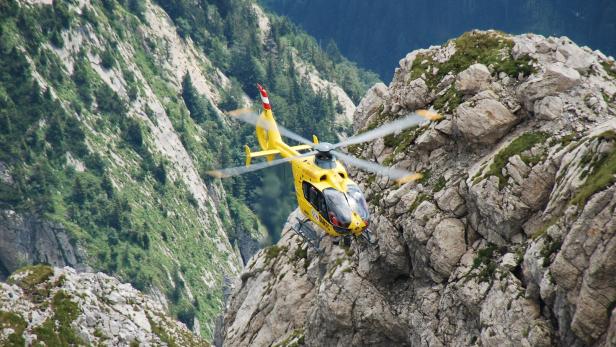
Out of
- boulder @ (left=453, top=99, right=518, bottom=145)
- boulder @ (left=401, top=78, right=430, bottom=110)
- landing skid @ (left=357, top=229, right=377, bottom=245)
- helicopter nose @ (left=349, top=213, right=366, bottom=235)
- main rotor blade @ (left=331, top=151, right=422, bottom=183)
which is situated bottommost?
helicopter nose @ (left=349, top=213, right=366, bottom=235)

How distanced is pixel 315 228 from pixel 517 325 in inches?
875

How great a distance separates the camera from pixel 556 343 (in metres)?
40.3

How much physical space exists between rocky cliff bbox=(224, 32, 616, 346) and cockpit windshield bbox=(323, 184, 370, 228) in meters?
3.17

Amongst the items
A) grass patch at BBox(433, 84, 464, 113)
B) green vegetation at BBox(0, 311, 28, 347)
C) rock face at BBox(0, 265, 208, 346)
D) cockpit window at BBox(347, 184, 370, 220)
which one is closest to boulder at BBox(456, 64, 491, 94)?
grass patch at BBox(433, 84, 464, 113)

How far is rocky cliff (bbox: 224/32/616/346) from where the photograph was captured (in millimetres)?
39938

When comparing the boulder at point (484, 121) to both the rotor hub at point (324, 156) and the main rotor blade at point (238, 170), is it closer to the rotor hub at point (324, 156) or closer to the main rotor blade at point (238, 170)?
the rotor hub at point (324, 156)

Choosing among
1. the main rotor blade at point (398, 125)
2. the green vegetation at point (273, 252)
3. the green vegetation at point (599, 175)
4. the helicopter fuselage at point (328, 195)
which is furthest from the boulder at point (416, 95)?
the green vegetation at point (599, 175)

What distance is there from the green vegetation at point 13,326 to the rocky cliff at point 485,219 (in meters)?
19.2

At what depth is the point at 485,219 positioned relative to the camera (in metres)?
48.1

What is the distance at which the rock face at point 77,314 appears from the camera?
2778 inches

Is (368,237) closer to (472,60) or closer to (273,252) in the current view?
(472,60)

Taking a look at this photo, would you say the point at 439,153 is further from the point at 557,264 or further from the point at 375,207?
the point at 557,264

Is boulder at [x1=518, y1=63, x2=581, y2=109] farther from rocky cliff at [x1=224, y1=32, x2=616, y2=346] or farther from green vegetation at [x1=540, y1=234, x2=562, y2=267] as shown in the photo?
green vegetation at [x1=540, y1=234, x2=562, y2=267]

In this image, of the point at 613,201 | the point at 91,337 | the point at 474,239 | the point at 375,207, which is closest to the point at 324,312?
the point at 375,207
